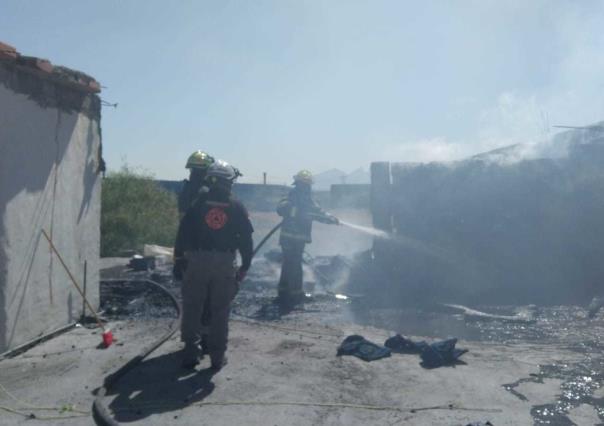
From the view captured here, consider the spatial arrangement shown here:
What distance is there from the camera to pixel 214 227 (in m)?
6.63

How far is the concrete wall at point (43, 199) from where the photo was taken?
6.98 m

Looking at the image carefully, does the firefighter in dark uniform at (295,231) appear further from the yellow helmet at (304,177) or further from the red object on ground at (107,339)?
the red object on ground at (107,339)

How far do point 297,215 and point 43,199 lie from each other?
13.6ft

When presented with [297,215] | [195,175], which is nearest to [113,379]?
[195,175]

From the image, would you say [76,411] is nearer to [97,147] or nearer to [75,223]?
[75,223]

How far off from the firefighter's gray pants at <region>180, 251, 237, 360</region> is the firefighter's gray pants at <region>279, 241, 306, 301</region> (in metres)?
4.22

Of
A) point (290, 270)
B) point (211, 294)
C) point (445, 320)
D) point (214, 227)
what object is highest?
point (214, 227)

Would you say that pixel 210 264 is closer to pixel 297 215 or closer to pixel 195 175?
pixel 195 175

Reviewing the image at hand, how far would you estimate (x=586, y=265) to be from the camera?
12.8 metres

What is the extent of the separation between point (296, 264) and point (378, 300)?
1.85 meters

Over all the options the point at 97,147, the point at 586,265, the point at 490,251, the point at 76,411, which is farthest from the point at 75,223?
the point at 586,265

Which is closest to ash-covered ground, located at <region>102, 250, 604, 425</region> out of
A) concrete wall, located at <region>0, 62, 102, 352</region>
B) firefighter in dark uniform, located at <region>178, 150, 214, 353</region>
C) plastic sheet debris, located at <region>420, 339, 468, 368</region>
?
plastic sheet debris, located at <region>420, 339, 468, 368</region>

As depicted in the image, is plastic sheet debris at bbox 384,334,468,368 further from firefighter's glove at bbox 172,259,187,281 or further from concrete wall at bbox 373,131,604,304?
concrete wall at bbox 373,131,604,304

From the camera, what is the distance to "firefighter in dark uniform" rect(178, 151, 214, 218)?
773 centimetres
